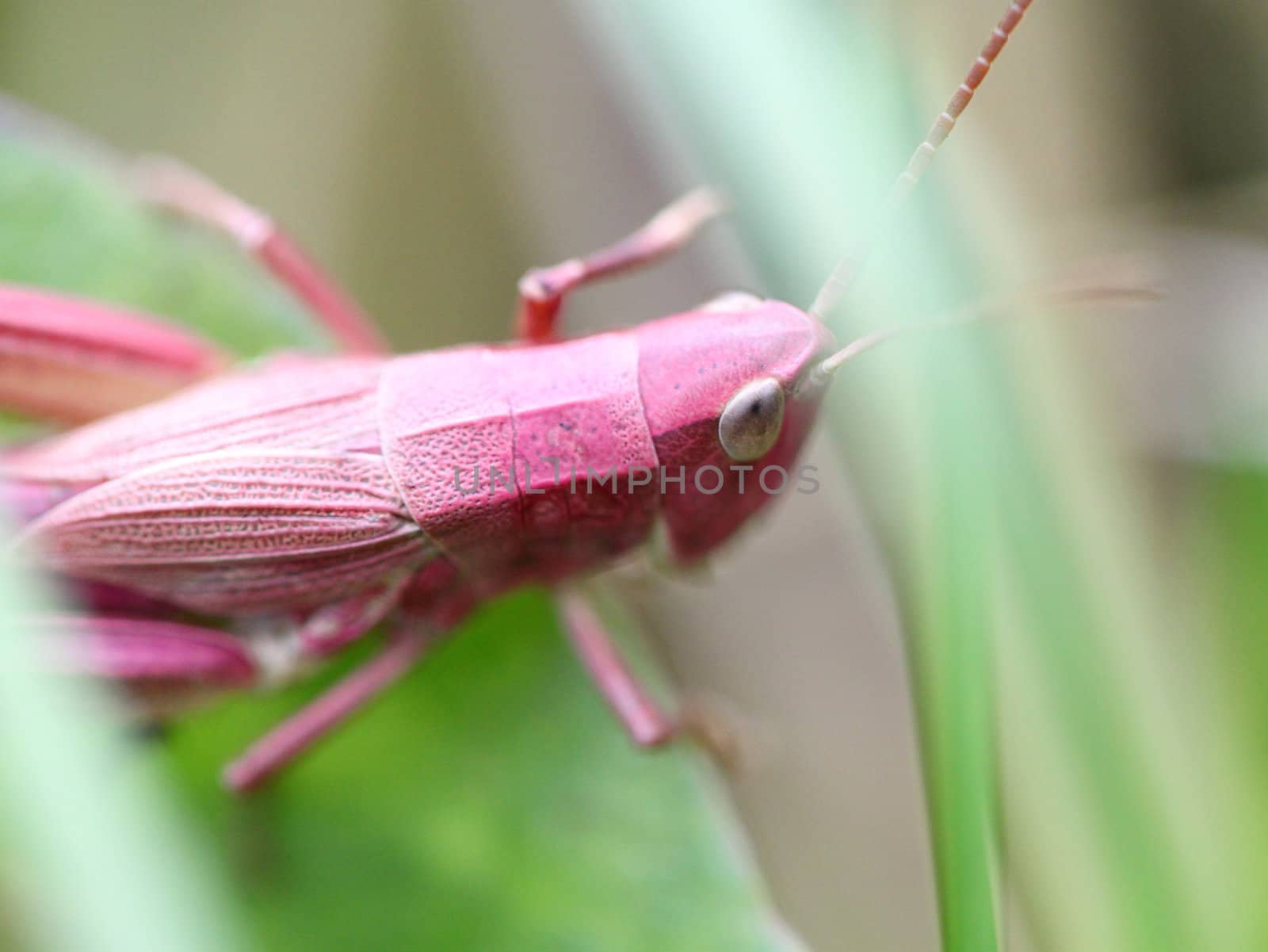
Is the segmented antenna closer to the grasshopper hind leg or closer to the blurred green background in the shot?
the blurred green background

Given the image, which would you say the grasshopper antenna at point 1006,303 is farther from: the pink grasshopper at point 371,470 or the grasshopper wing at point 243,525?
the grasshopper wing at point 243,525

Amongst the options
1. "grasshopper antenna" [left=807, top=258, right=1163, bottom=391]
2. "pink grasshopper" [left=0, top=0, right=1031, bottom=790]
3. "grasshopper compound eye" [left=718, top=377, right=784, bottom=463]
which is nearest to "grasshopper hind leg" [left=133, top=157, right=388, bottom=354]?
"pink grasshopper" [left=0, top=0, right=1031, bottom=790]

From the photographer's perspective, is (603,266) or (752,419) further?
(603,266)

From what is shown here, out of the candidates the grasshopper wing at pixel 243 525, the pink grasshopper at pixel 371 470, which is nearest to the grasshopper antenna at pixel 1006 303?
the pink grasshopper at pixel 371 470

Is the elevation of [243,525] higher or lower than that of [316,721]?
higher

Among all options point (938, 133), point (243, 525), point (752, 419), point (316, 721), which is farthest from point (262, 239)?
point (938, 133)

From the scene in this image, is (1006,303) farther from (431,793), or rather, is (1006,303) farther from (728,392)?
(431,793)

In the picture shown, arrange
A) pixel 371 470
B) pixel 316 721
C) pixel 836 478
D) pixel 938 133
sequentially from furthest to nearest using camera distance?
pixel 836 478 → pixel 316 721 → pixel 371 470 → pixel 938 133
